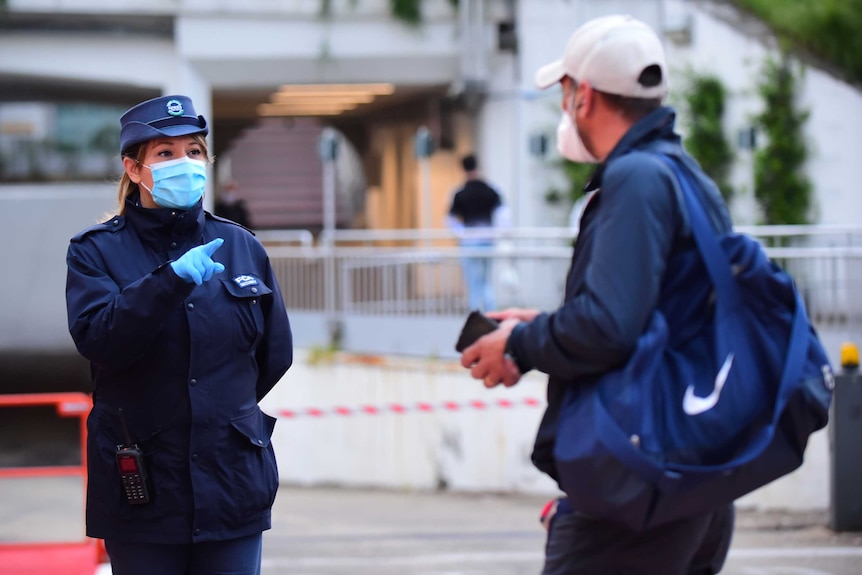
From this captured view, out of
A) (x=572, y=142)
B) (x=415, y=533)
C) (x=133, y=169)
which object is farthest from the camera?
(x=415, y=533)

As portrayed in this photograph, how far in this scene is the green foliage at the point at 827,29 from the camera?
1845 cm

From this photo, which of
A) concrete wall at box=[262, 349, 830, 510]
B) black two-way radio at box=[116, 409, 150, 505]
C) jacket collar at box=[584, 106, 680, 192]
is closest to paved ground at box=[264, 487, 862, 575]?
concrete wall at box=[262, 349, 830, 510]

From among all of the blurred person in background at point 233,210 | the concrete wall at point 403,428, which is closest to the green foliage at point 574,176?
the blurred person in background at point 233,210

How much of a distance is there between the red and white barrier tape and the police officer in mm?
8239

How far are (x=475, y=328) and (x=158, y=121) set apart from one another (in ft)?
4.00

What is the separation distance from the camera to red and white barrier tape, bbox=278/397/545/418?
12.0m

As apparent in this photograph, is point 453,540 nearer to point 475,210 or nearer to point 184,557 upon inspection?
point 184,557

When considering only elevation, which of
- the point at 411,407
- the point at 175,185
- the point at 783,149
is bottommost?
the point at 411,407

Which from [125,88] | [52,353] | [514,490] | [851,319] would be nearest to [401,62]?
[125,88]

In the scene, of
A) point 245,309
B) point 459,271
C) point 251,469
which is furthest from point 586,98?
point 459,271

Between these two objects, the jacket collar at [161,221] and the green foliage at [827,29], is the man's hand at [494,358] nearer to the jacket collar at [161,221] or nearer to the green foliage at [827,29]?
the jacket collar at [161,221]

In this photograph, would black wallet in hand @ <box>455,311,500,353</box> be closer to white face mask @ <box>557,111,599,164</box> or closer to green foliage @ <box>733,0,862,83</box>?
white face mask @ <box>557,111,599,164</box>

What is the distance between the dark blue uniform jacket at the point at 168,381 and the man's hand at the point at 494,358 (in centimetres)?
82

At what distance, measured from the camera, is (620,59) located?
3.03 meters
